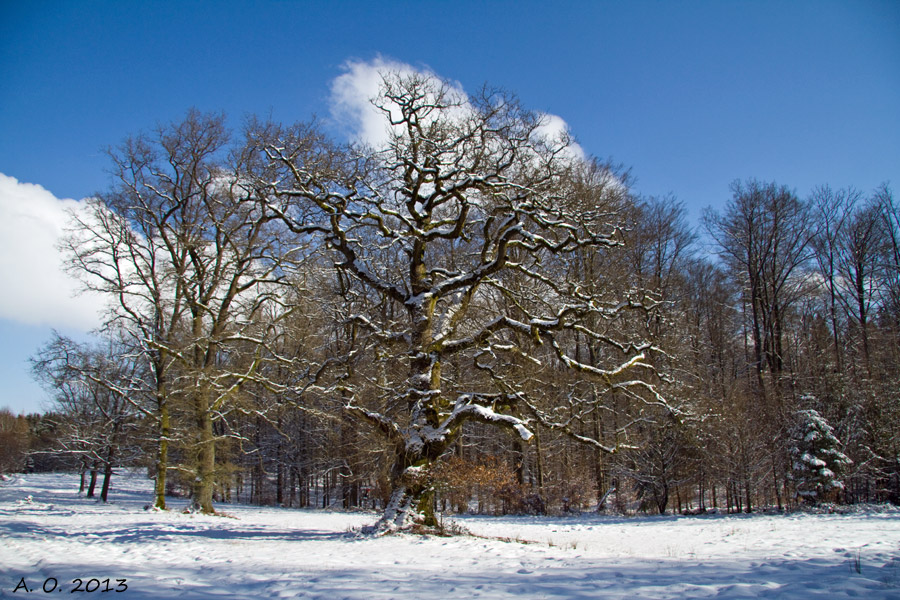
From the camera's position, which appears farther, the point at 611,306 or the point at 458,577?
the point at 611,306

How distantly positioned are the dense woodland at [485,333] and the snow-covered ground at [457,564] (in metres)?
2.45

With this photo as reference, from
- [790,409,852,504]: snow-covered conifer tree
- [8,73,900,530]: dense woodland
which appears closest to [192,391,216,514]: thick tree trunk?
[8,73,900,530]: dense woodland

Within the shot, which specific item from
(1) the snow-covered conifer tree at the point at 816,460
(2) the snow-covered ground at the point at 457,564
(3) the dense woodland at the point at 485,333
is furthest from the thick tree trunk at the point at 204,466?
(1) the snow-covered conifer tree at the point at 816,460

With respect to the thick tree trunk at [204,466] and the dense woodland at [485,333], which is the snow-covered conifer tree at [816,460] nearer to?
the dense woodland at [485,333]

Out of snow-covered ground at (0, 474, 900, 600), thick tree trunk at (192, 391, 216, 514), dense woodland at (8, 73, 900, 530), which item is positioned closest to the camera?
snow-covered ground at (0, 474, 900, 600)

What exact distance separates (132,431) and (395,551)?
83.5ft

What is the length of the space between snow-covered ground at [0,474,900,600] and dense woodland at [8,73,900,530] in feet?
8.03

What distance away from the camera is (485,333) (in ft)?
36.5

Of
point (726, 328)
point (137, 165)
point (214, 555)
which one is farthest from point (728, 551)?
point (726, 328)

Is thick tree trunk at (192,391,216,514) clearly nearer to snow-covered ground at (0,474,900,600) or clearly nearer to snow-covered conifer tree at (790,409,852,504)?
snow-covered ground at (0,474,900,600)

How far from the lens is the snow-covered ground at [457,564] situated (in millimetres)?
5074

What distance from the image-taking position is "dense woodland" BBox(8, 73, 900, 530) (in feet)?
36.7

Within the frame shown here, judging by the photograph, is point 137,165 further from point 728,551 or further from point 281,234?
point 728,551

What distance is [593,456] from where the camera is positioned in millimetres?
20812
